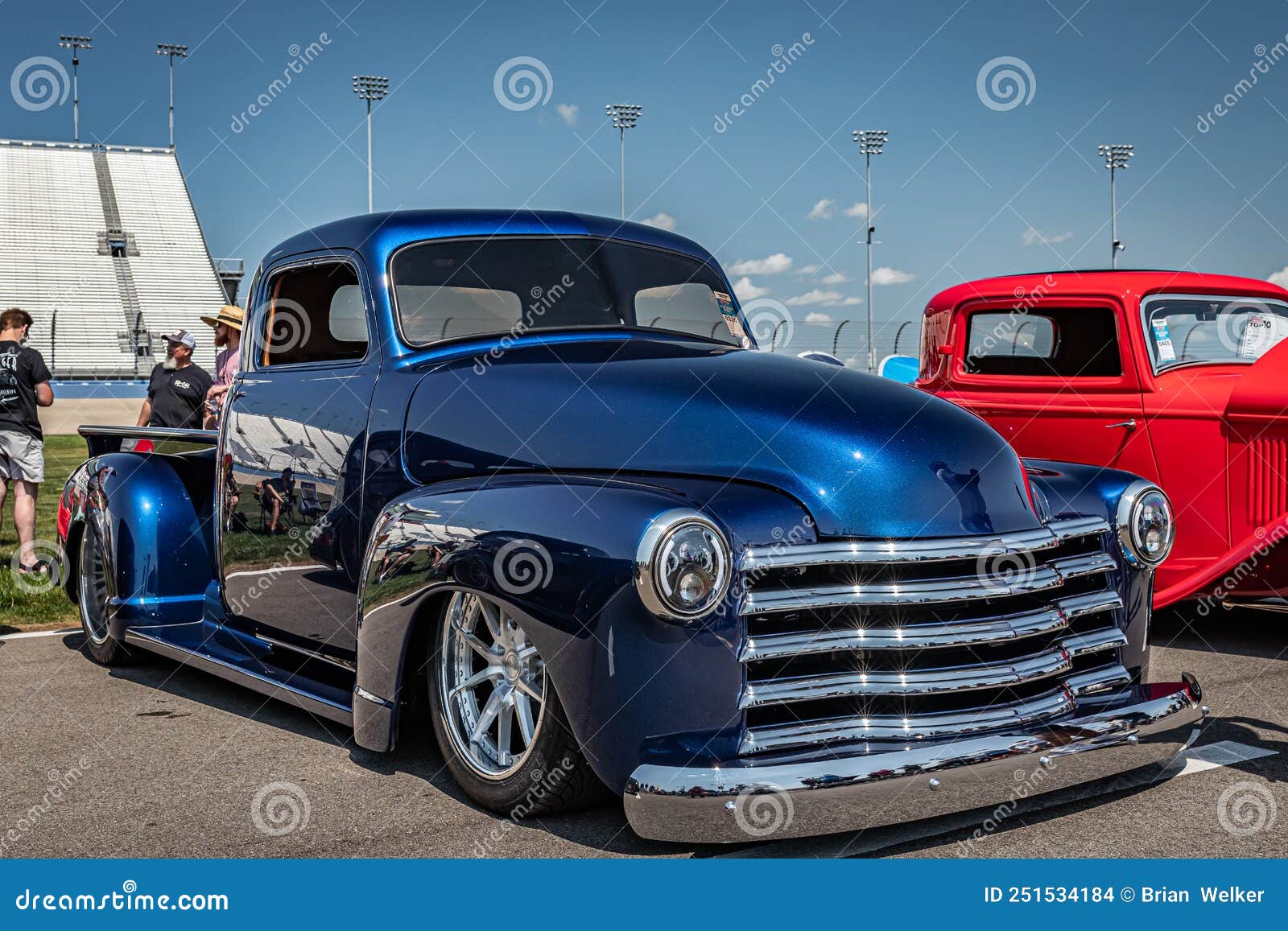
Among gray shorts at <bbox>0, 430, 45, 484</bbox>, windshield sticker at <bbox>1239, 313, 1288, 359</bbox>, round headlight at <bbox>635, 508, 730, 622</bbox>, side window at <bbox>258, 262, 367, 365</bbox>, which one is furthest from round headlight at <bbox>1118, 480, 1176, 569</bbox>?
gray shorts at <bbox>0, 430, 45, 484</bbox>

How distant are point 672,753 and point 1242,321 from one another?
17.7 ft

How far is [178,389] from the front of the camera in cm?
949

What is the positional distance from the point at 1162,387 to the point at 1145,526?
2716 mm

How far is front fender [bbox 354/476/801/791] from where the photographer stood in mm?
3281

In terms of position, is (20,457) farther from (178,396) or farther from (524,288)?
(524,288)

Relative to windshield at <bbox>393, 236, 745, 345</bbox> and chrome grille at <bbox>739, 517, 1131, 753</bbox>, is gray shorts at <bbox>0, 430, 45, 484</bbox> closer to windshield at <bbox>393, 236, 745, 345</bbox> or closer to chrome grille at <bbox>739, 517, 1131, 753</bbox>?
windshield at <bbox>393, 236, 745, 345</bbox>

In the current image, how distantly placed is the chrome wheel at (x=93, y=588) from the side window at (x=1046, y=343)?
5.00 m

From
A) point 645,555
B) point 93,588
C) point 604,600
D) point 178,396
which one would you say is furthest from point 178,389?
point 645,555

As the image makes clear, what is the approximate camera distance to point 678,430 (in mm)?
3814

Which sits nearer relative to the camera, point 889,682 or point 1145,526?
point 889,682

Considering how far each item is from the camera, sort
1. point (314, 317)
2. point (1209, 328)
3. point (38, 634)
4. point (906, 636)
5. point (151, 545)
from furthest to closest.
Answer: point (1209, 328) → point (38, 634) → point (151, 545) → point (314, 317) → point (906, 636)

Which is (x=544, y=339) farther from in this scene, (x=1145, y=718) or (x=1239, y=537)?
(x=1239, y=537)

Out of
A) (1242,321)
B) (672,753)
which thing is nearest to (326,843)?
(672,753)

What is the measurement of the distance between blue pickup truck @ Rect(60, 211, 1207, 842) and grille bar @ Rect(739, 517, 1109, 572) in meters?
0.01
